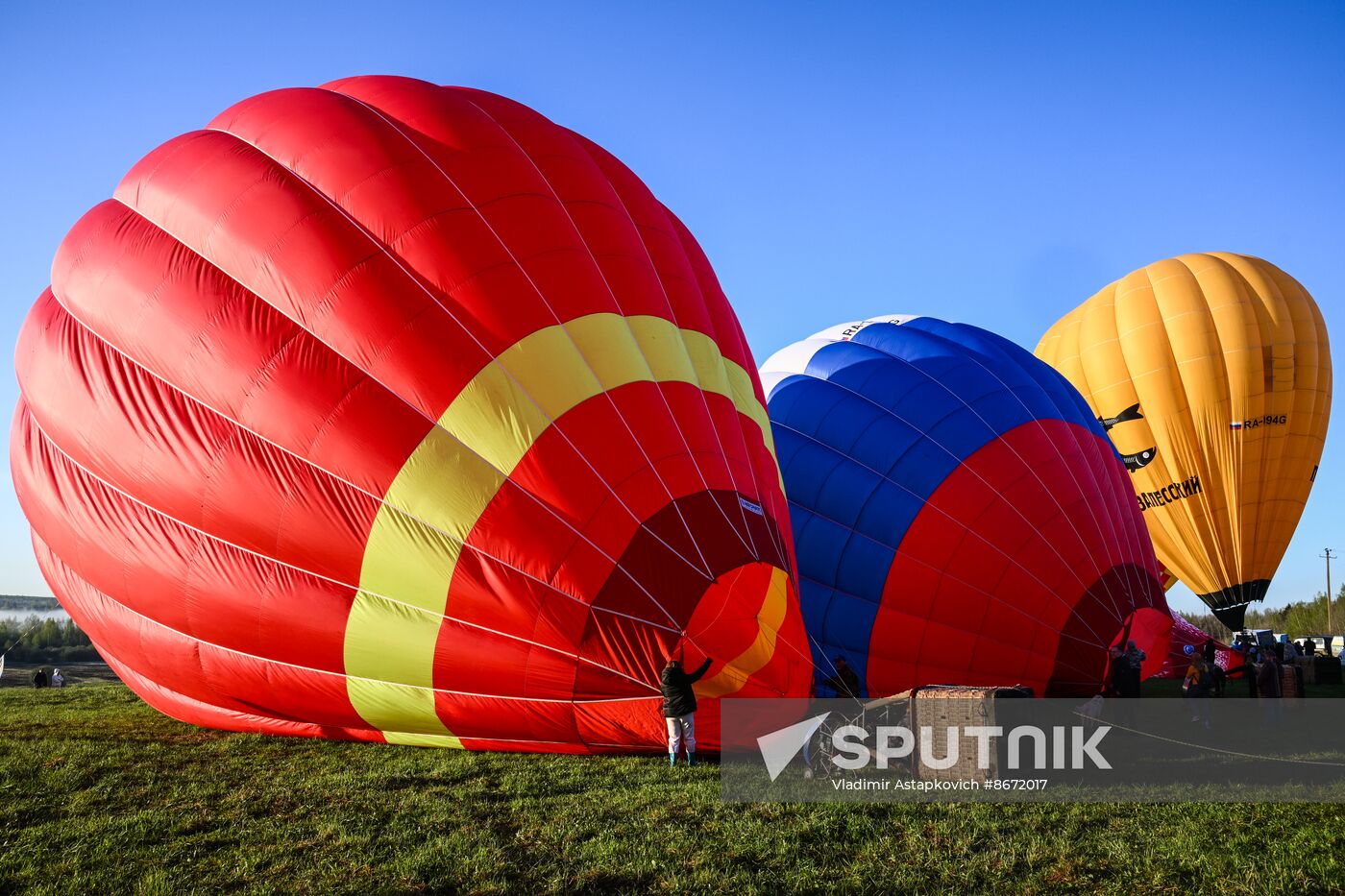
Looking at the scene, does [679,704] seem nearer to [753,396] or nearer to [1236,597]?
[753,396]

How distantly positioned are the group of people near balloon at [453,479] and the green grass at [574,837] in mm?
681

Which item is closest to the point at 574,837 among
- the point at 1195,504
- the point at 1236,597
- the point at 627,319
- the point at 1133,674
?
the point at 627,319

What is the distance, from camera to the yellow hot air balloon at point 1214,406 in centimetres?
1482

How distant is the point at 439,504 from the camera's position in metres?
5.82

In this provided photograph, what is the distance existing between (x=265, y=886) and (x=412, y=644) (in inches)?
79.2

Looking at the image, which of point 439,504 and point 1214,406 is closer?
point 439,504

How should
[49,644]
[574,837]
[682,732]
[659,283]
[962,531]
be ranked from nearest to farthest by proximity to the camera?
[574,837] → [682,732] → [659,283] → [962,531] → [49,644]

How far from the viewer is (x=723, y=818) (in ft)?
15.7

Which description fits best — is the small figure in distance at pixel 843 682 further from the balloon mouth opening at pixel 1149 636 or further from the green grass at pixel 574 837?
the balloon mouth opening at pixel 1149 636

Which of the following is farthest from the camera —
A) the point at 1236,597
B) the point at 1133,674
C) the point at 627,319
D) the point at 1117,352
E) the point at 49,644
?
the point at 49,644

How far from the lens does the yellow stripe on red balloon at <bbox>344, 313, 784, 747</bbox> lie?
5.82 metres

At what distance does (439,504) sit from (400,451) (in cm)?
42

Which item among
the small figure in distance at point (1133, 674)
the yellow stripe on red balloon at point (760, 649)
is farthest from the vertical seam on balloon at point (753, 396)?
the small figure in distance at point (1133, 674)

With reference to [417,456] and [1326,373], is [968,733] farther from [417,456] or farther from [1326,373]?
[1326,373]
